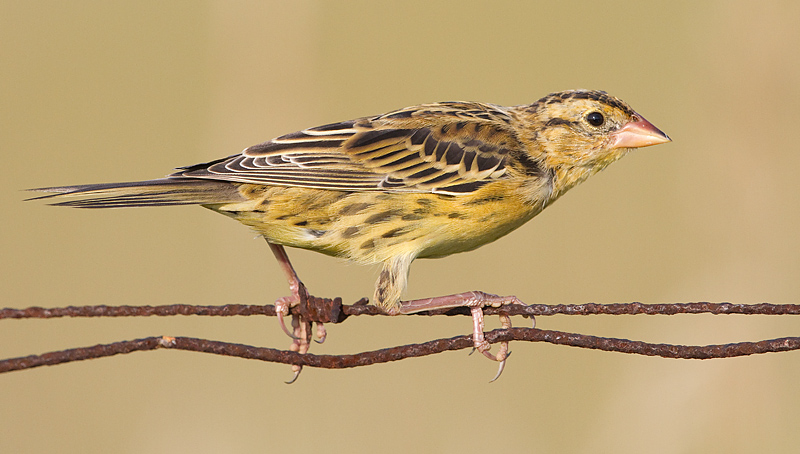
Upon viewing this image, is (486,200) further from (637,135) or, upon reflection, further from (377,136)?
(637,135)

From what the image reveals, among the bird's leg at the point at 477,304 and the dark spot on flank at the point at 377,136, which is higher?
the dark spot on flank at the point at 377,136

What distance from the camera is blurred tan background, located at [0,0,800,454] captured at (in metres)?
6.99

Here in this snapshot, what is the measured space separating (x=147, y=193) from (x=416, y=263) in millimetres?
5512

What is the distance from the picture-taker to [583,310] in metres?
3.37

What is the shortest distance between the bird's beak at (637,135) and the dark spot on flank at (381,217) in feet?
5.17

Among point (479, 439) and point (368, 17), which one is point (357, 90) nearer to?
point (368, 17)

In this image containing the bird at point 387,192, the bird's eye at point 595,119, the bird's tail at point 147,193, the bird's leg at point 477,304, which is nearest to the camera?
the bird's tail at point 147,193

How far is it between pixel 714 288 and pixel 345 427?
135 inches

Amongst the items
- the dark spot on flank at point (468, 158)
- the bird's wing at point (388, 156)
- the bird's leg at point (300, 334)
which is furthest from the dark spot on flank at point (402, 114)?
the bird's leg at point (300, 334)

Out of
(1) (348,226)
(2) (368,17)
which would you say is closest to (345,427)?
(1) (348,226)

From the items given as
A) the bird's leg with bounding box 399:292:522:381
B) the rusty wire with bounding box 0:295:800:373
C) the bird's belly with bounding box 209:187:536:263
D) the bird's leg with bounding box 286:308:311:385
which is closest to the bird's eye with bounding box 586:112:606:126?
the bird's belly with bounding box 209:187:536:263

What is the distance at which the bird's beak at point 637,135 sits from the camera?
17.2 feet

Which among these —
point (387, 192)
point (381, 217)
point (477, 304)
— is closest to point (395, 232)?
point (381, 217)

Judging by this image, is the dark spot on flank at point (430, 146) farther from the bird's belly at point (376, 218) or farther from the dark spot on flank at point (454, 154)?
the bird's belly at point (376, 218)
